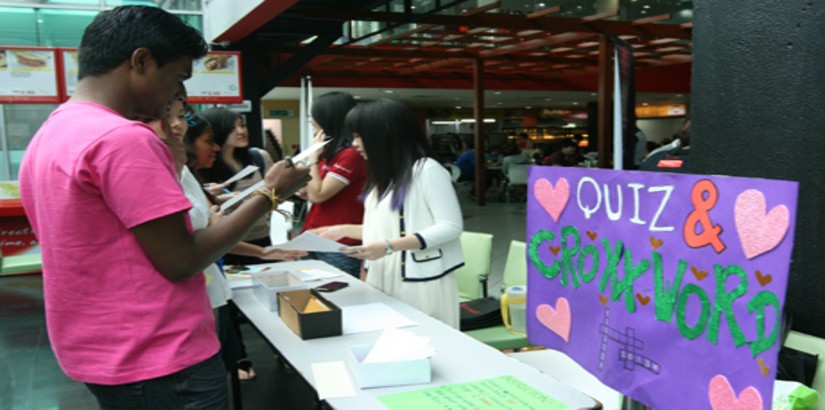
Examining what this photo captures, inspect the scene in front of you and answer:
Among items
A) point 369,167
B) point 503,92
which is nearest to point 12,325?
point 369,167

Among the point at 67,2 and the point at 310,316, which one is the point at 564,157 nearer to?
the point at 67,2

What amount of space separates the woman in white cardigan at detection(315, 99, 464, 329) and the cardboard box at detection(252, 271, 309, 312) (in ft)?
1.26

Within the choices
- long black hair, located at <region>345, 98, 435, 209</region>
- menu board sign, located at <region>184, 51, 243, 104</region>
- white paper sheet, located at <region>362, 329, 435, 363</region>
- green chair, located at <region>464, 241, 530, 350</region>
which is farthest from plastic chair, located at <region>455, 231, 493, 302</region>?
menu board sign, located at <region>184, 51, 243, 104</region>

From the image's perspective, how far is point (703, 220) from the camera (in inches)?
42.6

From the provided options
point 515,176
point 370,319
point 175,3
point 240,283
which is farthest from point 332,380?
point 515,176

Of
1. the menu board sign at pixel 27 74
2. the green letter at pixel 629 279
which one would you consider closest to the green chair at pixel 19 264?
the menu board sign at pixel 27 74

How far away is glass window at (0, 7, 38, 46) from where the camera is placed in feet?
24.0

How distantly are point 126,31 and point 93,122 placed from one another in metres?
0.17

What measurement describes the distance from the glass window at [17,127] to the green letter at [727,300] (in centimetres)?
792

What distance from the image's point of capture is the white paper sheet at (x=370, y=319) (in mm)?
2021

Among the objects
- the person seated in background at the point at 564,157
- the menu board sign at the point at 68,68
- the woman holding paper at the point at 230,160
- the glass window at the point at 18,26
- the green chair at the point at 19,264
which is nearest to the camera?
the woman holding paper at the point at 230,160

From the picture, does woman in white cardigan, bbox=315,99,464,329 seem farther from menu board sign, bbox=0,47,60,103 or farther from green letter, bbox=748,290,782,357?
menu board sign, bbox=0,47,60,103

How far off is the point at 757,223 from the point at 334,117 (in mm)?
2209

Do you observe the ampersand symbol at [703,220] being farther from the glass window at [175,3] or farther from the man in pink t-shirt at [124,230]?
the glass window at [175,3]
